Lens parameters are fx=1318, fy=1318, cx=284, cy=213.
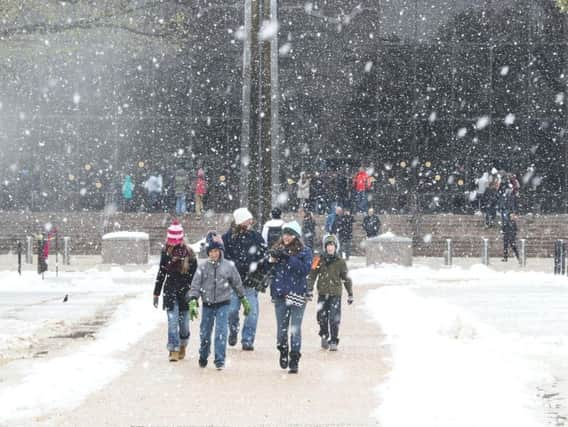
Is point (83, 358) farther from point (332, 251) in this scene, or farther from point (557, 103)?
point (557, 103)

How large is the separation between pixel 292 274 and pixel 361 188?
86.1 feet

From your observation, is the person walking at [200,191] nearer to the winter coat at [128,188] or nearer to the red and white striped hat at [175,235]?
the winter coat at [128,188]

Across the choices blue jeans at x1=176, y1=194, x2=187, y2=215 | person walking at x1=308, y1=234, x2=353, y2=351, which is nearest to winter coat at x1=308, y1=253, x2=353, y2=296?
person walking at x1=308, y1=234, x2=353, y2=351

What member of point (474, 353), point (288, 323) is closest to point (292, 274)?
point (288, 323)

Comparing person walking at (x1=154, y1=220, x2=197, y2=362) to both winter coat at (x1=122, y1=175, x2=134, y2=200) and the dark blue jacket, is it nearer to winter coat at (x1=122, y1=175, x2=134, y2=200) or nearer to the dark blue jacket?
the dark blue jacket

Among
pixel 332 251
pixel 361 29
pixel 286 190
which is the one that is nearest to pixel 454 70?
pixel 361 29

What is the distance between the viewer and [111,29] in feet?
141

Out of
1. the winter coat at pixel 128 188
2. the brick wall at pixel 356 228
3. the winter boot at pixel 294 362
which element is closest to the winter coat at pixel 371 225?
the brick wall at pixel 356 228

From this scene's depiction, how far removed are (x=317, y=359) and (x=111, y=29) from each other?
30.9 m

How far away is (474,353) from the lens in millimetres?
13820

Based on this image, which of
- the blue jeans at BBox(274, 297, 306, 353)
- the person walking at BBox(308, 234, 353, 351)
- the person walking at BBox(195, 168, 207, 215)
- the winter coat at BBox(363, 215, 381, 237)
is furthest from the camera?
the person walking at BBox(195, 168, 207, 215)

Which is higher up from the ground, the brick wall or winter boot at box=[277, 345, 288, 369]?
the brick wall

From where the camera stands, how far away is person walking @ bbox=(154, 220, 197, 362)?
1351cm

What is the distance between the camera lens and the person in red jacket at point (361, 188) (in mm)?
39000
